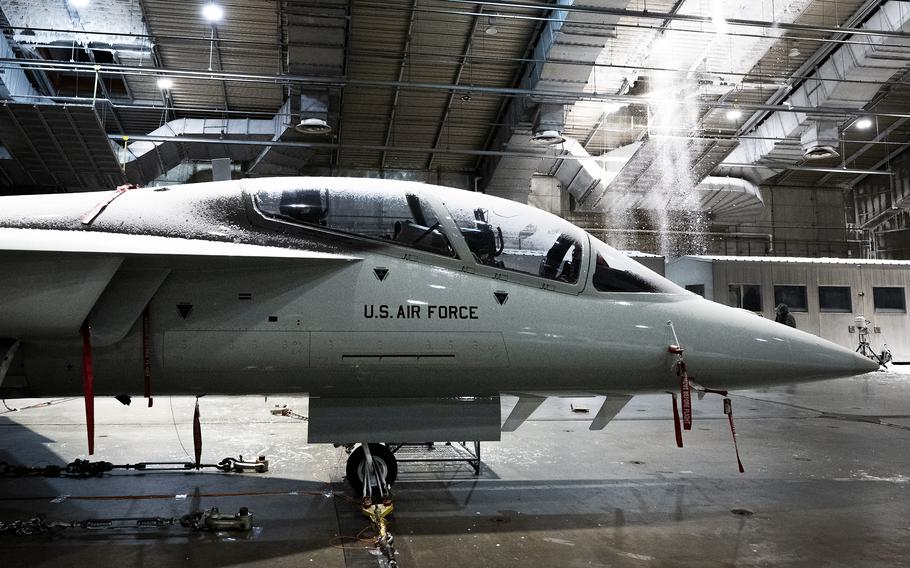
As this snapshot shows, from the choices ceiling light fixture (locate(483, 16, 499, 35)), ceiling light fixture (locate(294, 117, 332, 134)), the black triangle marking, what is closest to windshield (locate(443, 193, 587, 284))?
the black triangle marking

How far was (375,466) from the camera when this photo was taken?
5246mm

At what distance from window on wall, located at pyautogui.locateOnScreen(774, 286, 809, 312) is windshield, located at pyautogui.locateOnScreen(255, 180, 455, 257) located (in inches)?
797

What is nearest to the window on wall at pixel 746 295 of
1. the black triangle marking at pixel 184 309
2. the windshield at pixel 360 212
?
the windshield at pixel 360 212

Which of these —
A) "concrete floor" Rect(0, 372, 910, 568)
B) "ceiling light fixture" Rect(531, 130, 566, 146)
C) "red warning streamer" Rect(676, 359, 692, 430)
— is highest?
"ceiling light fixture" Rect(531, 130, 566, 146)

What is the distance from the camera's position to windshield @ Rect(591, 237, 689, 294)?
16.7ft

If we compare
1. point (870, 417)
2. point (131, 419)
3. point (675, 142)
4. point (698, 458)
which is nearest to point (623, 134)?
point (675, 142)

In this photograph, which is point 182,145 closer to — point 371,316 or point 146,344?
point 146,344

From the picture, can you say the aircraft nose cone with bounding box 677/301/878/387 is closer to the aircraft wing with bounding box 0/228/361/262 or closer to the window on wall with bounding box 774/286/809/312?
the aircraft wing with bounding box 0/228/361/262

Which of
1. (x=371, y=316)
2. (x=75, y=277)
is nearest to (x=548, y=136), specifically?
(x=371, y=316)

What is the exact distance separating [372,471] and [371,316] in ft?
4.95

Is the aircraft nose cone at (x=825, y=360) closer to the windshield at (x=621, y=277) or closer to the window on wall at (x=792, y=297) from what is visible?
the windshield at (x=621, y=277)

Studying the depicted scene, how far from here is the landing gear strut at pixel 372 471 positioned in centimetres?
513

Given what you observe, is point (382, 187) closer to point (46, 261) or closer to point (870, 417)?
point (46, 261)

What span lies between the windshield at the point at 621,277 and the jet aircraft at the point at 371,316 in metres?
0.02
